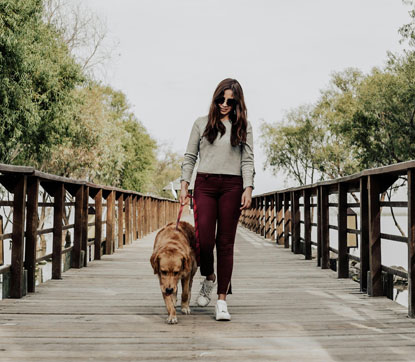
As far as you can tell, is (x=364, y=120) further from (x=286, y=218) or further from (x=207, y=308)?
(x=207, y=308)

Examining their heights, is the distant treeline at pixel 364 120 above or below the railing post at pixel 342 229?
above

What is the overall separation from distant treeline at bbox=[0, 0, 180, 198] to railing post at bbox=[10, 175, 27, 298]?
1000 cm

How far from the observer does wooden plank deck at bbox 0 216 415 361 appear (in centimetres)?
297

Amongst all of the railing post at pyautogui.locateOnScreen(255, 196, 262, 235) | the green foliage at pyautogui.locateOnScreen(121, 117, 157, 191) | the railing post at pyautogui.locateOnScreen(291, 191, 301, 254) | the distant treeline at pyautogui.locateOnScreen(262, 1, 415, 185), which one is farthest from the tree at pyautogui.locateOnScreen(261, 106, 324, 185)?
the railing post at pyautogui.locateOnScreen(291, 191, 301, 254)

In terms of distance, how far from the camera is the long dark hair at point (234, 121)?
3.96 meters

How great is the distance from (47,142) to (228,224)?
1574cm

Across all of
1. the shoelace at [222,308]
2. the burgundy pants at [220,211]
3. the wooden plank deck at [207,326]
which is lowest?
the wooden plank deck at [207,326]

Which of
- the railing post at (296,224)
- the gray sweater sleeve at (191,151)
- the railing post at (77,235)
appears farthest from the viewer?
the railing post at (296,224)

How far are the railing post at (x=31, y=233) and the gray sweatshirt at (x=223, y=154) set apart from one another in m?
1.73

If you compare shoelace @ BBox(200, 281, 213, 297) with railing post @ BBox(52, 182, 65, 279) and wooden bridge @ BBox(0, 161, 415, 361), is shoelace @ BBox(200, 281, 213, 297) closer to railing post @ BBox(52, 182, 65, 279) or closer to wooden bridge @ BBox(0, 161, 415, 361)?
wooden bridge @ BBox(0, 161, 415, 361)

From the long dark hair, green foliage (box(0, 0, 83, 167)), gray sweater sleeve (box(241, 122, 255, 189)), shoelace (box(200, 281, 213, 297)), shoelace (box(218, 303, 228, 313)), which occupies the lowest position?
shoelace (box(218, 303, 228, 313))

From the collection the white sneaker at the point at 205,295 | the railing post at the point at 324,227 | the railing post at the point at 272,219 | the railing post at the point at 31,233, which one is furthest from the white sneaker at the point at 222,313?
the railing post at the point at 272,219

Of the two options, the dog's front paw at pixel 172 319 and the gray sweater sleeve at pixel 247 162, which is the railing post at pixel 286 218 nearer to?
the gray sweater sleeve at pixel 247 162

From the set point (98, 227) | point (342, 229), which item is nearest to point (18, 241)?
point (342, 229)
